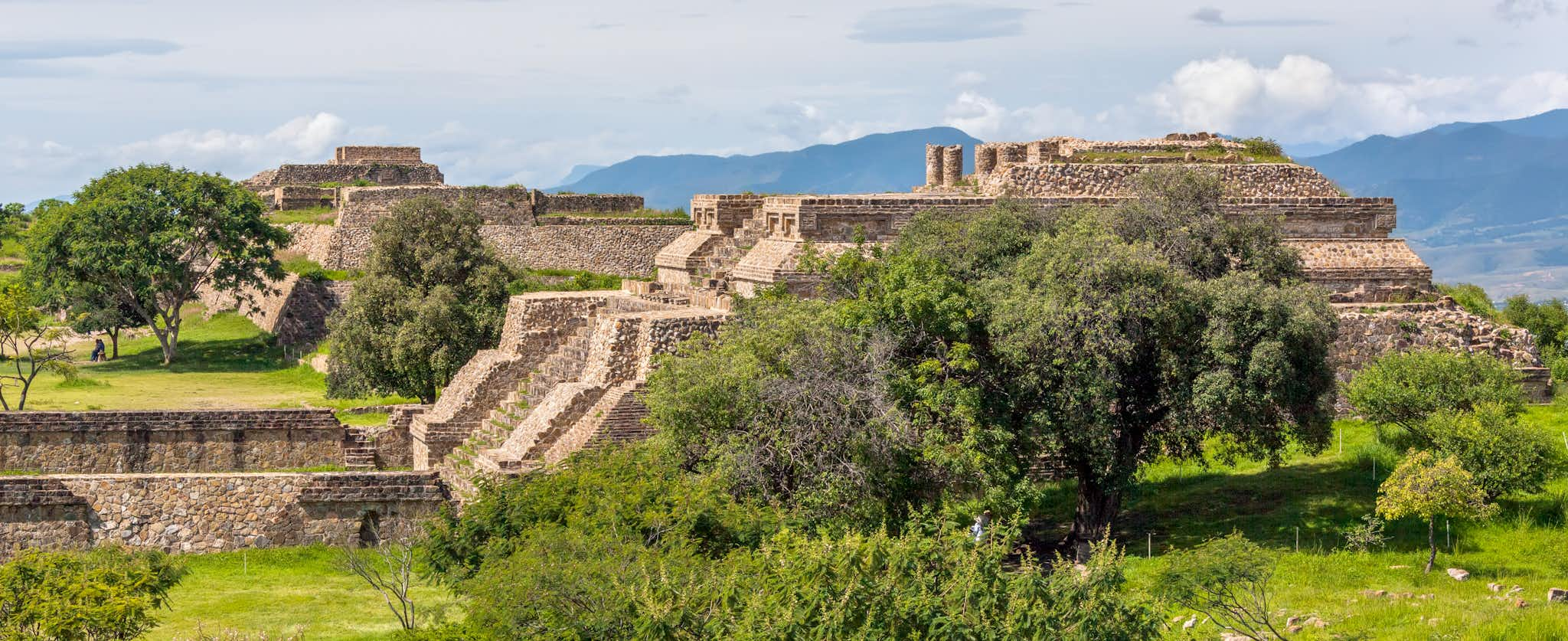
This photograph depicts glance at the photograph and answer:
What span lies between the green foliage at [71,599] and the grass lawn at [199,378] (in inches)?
640

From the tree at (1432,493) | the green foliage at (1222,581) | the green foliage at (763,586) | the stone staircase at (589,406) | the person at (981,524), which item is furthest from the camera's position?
the stone staircase at (589,406)

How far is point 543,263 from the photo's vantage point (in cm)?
5100

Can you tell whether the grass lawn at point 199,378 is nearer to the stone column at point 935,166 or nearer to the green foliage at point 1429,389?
the stone column at point 935,166

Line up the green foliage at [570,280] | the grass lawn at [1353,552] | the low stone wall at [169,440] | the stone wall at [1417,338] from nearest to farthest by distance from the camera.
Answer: the grass lawn at [1353,552]
the stone wall at [1417,338]
the low stone wall at [169,440]
the green foliage at [570,280]

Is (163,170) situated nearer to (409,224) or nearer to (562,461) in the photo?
(409,224)

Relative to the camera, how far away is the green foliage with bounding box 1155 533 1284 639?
55.6 feet

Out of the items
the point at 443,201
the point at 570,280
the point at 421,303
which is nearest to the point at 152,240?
the point at 443,201

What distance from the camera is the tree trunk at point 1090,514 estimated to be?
73.1ft

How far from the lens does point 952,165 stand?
3525 cm

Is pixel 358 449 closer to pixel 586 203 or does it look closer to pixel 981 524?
pixel 981 524

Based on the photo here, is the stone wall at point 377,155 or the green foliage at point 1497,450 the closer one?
the green foliage at point 1497,450

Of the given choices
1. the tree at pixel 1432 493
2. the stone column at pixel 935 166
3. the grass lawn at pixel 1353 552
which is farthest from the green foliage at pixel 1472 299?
the tree at pixel 1432 493

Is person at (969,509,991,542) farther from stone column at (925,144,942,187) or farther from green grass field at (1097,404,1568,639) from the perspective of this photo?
stone column at (925,144,942,187)

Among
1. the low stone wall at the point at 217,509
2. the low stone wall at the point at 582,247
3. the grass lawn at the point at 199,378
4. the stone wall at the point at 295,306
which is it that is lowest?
the low stone wall at the point at 217,509
